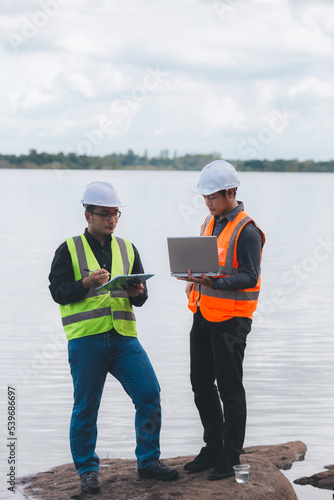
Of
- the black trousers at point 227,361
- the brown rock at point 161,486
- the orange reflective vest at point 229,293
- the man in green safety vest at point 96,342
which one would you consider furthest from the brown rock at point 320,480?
the orange reflective vest at point 229,293

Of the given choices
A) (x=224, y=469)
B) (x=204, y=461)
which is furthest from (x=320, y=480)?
(x=224, y=469)

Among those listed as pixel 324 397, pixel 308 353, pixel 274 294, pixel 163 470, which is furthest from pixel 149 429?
pixel 274 294

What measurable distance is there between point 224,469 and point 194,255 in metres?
1.47

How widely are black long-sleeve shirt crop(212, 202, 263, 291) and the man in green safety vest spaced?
0.58 metres

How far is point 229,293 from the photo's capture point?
6188 millimetres

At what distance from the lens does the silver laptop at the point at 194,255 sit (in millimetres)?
5969

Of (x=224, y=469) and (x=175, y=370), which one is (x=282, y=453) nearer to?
(x=224, y=469)

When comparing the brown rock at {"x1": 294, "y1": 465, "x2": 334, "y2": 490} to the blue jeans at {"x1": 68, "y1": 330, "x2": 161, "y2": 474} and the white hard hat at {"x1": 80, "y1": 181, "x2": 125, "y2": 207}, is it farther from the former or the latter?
the white hard hat at {"x1": 80, "y1": 181, "x2": 125, "y2": 207}

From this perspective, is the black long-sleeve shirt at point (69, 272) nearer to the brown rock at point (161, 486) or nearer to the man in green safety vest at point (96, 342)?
the man in green safety vest at point (96, 342)

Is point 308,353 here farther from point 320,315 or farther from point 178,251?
point 178,251

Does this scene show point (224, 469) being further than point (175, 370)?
No

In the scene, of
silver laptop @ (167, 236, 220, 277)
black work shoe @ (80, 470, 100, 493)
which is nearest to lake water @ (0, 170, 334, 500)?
black work shoe @ (80, 470, 100, 493)

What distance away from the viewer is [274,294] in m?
20.1

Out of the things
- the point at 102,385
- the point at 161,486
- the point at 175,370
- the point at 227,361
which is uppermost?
the point at 227,361
